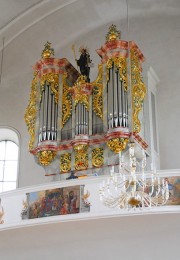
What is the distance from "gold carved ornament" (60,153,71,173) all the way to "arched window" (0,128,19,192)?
10.7 ft

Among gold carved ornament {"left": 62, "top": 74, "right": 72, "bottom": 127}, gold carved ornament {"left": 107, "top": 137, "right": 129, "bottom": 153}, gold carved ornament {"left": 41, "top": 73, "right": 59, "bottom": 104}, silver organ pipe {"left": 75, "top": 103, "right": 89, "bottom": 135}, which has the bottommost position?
gold carved ornament {"left": 107, "top": 137, "right": 129, "bottom": 153}

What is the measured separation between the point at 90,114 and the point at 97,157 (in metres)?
1.22

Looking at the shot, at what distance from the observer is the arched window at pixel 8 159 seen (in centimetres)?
1736

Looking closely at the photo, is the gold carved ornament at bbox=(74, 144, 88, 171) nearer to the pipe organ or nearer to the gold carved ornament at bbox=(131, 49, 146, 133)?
the pipe organ

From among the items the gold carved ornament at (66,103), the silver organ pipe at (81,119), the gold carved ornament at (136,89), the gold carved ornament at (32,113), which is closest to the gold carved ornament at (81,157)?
the silver organ pipe at (81,119)

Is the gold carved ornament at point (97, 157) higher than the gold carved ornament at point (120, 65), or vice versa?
the gold carved ornament at point (120, 65)

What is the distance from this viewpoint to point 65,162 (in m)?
14.2

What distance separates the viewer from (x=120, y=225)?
1267 centimetres

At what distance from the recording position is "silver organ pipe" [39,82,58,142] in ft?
47.7

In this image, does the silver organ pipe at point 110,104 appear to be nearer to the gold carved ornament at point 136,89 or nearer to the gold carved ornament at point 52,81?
the gold carved ornament at point 136,89

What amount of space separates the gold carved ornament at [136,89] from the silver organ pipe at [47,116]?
7.04 ft

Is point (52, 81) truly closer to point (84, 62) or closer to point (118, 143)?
point (84, 62)

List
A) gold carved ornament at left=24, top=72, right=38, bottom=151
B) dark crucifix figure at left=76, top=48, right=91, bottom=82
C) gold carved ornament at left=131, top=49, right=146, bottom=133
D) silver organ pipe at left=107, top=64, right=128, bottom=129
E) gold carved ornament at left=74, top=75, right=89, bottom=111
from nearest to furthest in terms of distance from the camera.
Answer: silver organ pipe at left=107, top=64, right=128, bottom=129
gold carved ornament at left=131, top=49, right=146, bottom=133
gold carved ornament at left=74, top=75, right=89, bottom=111
gold carved ornament at left=24, top=72, right=38, bottom=151
dark crucifix figure at left=76, top=48, right=91, bottom=82

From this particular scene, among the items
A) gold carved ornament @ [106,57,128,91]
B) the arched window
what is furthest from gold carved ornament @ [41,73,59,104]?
the arched window
